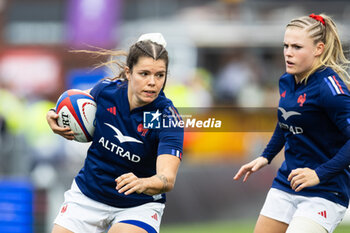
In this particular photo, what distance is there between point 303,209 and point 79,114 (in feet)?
5.73

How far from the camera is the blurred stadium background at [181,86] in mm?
10305

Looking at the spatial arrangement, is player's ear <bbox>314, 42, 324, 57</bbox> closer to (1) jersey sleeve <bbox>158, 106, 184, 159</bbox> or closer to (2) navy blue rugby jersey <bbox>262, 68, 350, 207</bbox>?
(2) navy blue rugby jersey <bbox>262, 68, 350, 207</bbox>

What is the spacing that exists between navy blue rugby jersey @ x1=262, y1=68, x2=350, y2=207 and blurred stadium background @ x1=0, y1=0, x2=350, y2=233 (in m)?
1.10

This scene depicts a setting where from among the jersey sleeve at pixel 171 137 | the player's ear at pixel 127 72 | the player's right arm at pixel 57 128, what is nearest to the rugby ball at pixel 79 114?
the player's right arm at pixel 57 128

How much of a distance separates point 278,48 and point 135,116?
16.7 metres

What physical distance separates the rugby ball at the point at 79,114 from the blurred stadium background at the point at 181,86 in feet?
3.49

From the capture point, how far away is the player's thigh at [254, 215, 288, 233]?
4.90m

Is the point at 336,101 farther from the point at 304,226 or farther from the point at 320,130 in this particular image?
the point at 304,226

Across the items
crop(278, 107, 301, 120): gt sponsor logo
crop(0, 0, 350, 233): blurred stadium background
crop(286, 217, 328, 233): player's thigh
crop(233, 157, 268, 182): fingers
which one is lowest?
crop(0, 0, 350, 233): blurred stadium background

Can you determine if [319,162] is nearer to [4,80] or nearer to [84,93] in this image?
[84,93]

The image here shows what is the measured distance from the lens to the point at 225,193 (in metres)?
10.9

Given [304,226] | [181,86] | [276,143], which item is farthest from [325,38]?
[181,86]

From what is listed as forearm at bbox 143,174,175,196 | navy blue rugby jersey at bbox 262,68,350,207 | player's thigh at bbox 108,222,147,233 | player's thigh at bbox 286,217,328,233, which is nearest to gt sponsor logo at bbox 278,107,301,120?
navy blue rugby jersey at bbox 262,68,350,207

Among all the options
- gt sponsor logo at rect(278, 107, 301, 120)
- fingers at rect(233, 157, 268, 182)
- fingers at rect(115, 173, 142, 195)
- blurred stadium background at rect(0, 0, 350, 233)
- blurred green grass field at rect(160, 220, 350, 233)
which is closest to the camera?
fingers at rect(115, 173, 142, 195)
